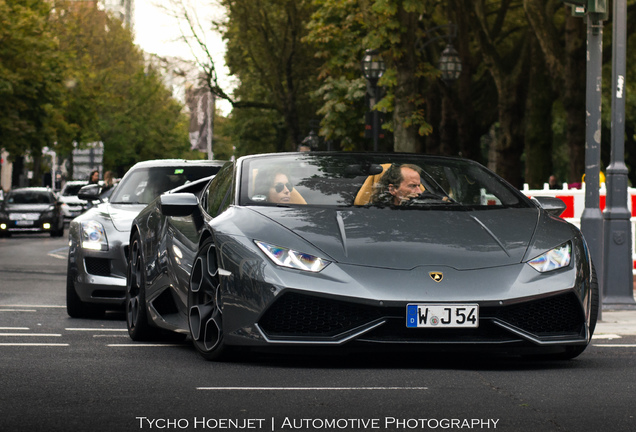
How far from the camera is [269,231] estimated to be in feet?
24.0

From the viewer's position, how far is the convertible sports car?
704 centimetres

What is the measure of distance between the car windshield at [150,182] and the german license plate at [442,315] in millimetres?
6356

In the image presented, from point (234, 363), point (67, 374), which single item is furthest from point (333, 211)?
point (67, 374)

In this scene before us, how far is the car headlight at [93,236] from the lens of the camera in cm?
1173

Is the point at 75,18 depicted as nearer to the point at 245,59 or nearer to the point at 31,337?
the point at 245,59

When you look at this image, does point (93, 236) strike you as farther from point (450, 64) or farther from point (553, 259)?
point (450, 64)

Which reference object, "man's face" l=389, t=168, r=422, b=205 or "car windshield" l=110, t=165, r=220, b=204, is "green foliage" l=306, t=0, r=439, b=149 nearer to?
"car windshield" l=110, t=165, r=220, b=204

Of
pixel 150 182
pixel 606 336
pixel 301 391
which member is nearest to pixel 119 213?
pixel 150 182

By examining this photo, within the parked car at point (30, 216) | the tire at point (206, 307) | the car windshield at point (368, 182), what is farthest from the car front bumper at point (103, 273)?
the parked car at point (30, 216)

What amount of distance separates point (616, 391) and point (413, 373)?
3.67ft

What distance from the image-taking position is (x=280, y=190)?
8094 millimetres

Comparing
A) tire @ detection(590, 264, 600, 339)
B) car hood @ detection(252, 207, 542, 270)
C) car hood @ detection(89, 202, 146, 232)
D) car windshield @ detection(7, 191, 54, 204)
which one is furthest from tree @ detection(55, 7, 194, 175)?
tire @ detection(590, 264, 600, 339)

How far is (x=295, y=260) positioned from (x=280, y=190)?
108cm

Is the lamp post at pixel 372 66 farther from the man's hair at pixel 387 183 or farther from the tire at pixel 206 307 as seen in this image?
the tire at pixel 206 307
